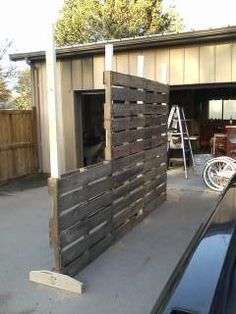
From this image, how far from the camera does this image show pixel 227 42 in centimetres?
807

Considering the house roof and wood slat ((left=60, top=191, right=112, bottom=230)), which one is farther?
the house roof

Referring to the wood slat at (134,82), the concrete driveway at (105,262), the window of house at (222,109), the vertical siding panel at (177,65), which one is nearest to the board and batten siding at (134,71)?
the vertical siding panel at (177,65)

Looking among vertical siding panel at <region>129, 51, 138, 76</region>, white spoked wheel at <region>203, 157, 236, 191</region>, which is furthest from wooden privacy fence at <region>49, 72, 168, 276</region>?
vertical siding panel at <region>129, 51, 138, 76</region>

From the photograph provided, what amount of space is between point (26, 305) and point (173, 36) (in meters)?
6.30

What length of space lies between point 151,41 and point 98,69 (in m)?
1.44

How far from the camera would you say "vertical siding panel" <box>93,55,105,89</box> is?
9383 mm

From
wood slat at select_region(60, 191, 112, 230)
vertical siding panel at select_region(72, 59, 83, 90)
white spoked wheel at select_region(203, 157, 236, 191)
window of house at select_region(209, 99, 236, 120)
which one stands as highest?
vertical siding panel at select_region(72, 59, 83, 90)

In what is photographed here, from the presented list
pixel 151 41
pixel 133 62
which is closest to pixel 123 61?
pixel 133 62

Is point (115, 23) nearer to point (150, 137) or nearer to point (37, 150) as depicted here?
point (37, 150)

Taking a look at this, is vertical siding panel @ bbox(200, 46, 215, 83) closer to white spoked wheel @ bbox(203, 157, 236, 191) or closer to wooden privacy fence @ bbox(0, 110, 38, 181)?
white spoked wheel @ bbox(203, 157, 236, 191)

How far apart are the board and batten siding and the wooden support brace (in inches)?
176

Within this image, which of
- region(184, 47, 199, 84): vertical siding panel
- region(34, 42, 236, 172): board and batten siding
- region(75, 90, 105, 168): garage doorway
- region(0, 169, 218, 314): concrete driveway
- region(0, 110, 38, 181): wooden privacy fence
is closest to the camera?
region(0, 169, 218, 314): concrete driveway

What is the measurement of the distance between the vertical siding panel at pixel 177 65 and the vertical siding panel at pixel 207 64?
0.43 meters

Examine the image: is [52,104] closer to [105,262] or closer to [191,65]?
[105,262]
